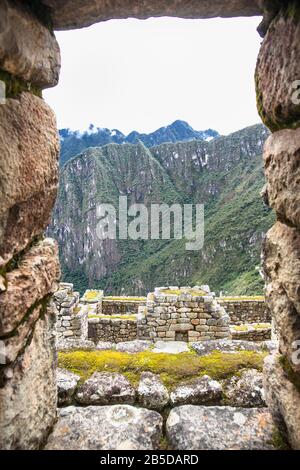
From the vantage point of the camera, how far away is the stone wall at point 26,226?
130 cm

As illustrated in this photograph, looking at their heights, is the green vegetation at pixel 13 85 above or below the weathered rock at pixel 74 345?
above

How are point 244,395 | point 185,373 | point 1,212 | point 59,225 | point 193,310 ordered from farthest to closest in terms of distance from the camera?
point 59,225
point 193,310
point 185,373
point 244,395
point 1,212

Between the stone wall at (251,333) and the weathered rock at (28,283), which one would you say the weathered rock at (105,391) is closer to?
the weathered rock at (28,283)

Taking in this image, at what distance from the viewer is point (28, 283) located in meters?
1.44

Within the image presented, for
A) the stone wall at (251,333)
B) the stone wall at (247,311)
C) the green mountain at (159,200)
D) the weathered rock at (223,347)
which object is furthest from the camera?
the green mountain at (159,200)

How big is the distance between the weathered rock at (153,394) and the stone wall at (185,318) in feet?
17.5

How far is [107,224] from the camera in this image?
123 m

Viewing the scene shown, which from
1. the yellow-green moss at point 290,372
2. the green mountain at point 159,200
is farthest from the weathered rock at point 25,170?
the green mountain at point 159,200

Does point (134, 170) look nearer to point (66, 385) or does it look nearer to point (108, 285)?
point (108, 285)

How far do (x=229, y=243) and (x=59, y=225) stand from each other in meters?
89.2

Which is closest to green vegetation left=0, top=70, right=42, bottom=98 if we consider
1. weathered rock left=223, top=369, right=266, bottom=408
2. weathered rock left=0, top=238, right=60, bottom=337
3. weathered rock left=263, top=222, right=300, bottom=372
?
weathered rock left=0, top=238, right=60, bottom=337

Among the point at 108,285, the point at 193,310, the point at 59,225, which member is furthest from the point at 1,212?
the point at 59,225

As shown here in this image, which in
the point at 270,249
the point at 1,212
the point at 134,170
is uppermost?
the point at 134,170

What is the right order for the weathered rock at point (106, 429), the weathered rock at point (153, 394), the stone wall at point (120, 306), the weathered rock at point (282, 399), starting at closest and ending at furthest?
the weathered rock at point (282, 399), the weathered rock at point (106, 429), the weathered rock at point (153, 394), the stone wall at point (120, 306)
